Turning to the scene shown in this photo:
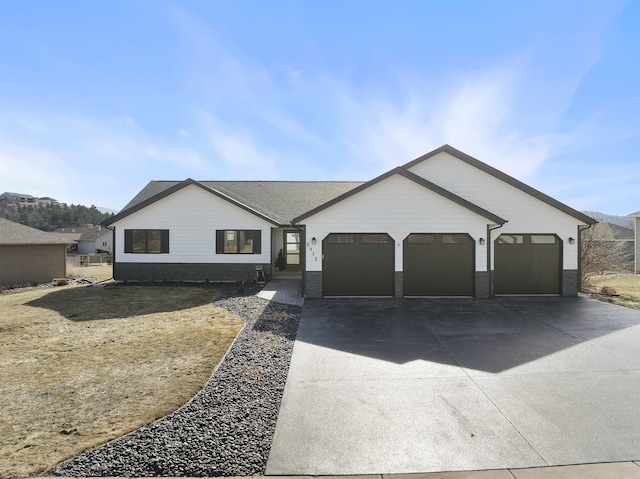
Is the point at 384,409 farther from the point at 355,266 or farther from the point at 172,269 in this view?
the point at 172,269

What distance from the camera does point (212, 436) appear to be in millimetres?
3746

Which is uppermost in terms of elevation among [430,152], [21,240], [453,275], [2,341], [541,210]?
[430,152]

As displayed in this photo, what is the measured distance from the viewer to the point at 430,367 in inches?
229

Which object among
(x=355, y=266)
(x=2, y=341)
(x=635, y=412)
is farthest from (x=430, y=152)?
(x=2, y=341)

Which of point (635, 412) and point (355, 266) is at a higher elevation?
point (355, 266)

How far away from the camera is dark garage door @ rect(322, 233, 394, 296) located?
12.4m

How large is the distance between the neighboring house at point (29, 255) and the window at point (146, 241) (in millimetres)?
5255

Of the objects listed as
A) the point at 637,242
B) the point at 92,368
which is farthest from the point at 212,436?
the point at 637,242

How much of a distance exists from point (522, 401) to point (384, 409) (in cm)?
196

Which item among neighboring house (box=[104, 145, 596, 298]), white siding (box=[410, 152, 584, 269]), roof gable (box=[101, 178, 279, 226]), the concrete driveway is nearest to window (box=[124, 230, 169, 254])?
roof gable (box=[101, 178, 279, 226])

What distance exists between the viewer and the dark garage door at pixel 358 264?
40.7 ft

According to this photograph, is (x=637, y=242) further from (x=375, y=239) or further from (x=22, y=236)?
(x=22, y=236)

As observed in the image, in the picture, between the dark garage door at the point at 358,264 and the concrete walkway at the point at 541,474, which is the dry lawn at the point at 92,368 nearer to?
the concrete walkway at the point at 541,474

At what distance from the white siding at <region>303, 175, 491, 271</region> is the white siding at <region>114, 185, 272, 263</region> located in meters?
4.71
